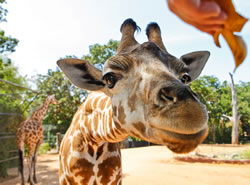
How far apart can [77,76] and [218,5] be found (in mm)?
1926

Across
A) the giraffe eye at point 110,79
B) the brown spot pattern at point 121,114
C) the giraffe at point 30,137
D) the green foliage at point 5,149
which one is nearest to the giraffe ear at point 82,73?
the giraffe eye at point 110,79

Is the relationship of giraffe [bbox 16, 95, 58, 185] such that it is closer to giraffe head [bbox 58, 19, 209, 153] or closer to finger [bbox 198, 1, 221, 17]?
giraffe head [bbox 58, 19, 209, 153]

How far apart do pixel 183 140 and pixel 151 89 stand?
40 cm

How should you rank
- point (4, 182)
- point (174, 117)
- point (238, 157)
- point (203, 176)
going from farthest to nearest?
point (238, 157), point (4, 182), point (203, 176), point (174, 117)

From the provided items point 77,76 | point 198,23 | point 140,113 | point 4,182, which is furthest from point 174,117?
point 4,182

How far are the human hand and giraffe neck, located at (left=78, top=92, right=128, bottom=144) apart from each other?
57.8 inches

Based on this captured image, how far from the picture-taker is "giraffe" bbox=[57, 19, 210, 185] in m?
1.23

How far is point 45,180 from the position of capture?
8484 millimetres

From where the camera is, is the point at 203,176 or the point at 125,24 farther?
the point at 203,176

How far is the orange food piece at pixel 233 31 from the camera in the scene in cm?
49

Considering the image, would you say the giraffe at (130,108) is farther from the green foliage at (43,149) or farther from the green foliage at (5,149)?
the green foliage at (43,149)

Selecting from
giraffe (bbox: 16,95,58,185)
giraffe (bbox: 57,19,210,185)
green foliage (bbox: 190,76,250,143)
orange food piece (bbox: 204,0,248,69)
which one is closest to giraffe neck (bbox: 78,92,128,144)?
giraffe (bbox: 57,19,210,185)

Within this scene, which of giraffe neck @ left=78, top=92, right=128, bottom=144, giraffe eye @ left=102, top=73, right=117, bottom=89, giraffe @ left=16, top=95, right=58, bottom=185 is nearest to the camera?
giraffe eye @ left=102, top=73, right=117, bottom=89

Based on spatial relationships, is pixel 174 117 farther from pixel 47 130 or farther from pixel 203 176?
→ pixel 47 130
